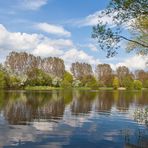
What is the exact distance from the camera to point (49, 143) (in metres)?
25.2

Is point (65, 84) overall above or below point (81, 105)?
above

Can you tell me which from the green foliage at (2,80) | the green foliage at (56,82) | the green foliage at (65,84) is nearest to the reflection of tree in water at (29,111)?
the green foliage at (2,80)

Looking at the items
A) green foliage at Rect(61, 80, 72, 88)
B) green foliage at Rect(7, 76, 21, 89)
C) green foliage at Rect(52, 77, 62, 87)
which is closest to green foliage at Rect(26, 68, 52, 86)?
green foliage at Rect(52, 77, 62, 87)

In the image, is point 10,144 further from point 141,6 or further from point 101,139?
point 141,6

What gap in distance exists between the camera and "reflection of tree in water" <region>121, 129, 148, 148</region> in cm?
2478

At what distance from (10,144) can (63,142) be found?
3.89 meters

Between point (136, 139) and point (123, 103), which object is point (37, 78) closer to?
point (123, 103)

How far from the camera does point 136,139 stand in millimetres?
27094

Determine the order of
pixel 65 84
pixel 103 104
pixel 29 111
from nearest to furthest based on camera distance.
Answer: pixel 29 111 < pixel 103 104 < pixel 65 84

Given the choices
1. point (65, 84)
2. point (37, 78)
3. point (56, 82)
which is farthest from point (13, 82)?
point (65, 84)

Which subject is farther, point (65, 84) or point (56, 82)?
point (65, 84)

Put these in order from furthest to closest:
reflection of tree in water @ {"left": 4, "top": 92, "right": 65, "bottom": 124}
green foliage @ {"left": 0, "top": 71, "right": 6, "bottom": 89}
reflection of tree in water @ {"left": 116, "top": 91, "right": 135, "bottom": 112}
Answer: green foliage @ {"left": 0, "top": 71, "right": 6, "bottom": 89} < reflection of tree in water @ {"left": 116, "top": 91, "right": 135, "bottom": 112} < reflection of tree in water @ {"left": 4, "top": 92, "right": 65, "bottom": 124}

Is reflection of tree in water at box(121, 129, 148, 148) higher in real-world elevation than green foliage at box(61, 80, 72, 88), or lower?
lower

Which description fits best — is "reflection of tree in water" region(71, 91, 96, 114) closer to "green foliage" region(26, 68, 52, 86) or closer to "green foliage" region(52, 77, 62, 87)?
"green foliage" region(26, 68, 52, 86)
